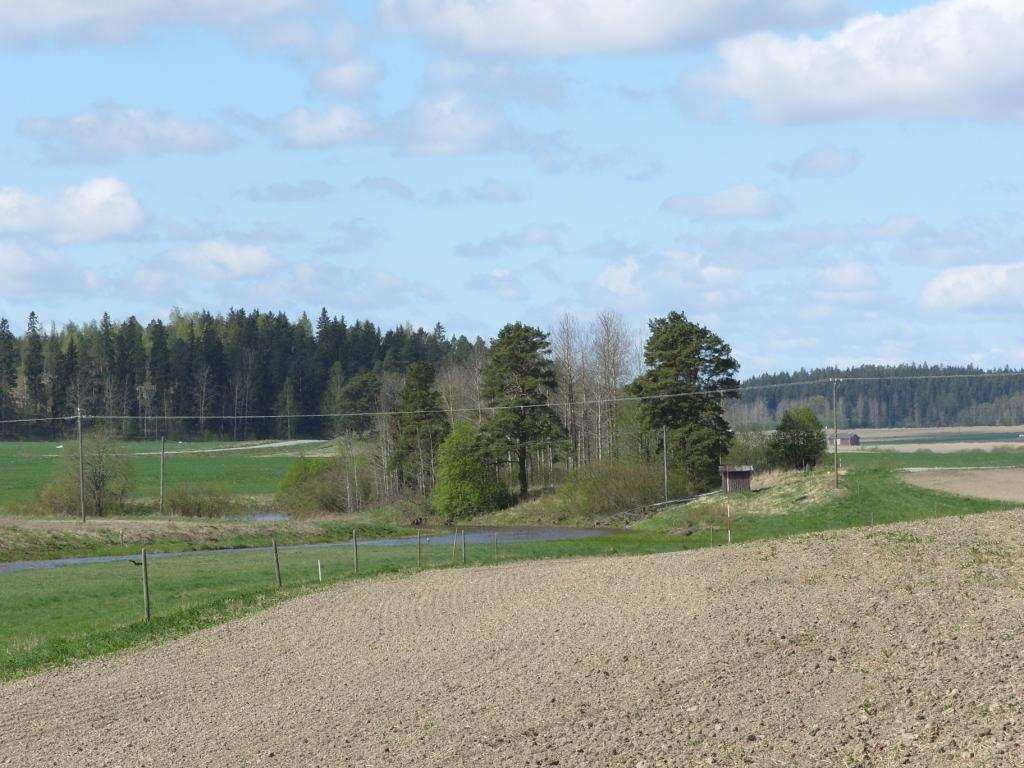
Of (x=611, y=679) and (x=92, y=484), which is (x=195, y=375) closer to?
(x=92, y=484)

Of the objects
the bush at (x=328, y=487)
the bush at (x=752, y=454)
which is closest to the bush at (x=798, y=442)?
the bush at (x=752, y=454)

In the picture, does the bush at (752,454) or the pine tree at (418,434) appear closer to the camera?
the bush at (752,454)

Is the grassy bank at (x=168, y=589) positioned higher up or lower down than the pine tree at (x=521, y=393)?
lower down

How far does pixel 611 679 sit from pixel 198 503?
233 feet

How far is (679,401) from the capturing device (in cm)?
8231

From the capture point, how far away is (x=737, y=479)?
249 ft

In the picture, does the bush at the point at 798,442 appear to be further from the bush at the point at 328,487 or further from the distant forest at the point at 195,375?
the distant forest at the point at 195,375

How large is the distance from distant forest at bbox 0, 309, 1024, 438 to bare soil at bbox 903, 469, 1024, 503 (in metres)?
56.1

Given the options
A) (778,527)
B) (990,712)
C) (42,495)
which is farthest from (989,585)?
(42,495)

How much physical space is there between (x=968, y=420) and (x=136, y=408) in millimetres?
105906

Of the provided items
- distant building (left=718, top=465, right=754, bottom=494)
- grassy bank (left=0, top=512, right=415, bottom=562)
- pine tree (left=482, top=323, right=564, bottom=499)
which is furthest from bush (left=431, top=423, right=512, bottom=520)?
distant building (left=718, top=465, right=754, bottom=494)

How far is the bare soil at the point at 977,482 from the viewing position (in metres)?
59.2

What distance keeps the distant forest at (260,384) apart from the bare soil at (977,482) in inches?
2210

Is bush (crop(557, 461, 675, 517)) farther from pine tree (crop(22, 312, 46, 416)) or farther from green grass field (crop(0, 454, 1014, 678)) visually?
pine tree (crop(22, 312, 46, 416))
